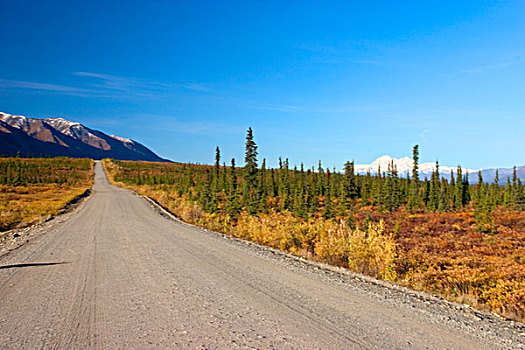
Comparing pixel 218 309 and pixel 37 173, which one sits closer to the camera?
pixel 218 309

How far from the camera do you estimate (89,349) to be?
4.12 metres

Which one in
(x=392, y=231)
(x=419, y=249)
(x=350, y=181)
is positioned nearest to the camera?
(x=419, y=249)

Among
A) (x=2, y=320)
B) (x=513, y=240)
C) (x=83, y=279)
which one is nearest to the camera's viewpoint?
(x=2, y=320)

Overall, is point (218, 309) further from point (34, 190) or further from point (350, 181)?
point (350, 181)

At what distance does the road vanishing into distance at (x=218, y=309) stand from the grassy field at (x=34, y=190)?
16412 millimetres

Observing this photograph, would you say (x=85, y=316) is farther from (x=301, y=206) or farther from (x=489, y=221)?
(x=489, y=221)

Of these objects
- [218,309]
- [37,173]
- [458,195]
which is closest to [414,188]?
[458,195]

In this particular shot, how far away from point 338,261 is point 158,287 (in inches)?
254

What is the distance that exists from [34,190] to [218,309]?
6766 cm

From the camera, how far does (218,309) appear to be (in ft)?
18.0

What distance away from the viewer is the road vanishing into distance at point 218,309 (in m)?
4.38

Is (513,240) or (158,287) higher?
(158,287)

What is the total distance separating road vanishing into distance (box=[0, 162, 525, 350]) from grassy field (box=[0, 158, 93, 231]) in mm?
16412

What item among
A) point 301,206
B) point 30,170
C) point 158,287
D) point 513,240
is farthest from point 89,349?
point 30,170
